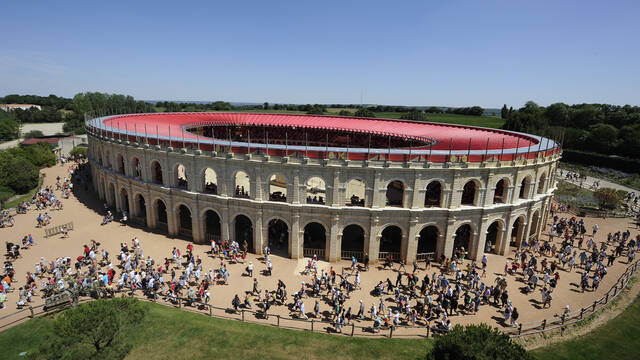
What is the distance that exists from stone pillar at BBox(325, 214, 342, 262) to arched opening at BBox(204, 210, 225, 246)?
32.2ft

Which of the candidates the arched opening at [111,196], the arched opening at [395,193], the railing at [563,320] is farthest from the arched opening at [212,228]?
the railing at [563,320]

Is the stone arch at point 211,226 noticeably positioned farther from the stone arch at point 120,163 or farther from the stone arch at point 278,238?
the stone arch at point 120,163

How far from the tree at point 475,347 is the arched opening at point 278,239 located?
19.3 metres

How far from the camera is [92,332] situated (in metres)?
15.8

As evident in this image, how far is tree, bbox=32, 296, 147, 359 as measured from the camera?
14.9m

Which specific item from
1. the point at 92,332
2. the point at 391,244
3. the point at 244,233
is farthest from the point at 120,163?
the point at 391,244

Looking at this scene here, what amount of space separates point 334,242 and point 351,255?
2561 millimetres

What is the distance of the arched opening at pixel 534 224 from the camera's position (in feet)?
124

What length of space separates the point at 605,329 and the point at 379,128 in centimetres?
4264

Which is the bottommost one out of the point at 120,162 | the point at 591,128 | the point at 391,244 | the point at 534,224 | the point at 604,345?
the point at 604,345

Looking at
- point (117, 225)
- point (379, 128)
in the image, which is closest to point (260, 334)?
point (117, 225)

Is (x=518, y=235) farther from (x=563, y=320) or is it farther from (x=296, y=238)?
(x=296, y=238)

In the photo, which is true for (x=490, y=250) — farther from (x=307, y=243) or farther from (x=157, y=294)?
(x=157, y=294)

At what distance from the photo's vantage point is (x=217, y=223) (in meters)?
39.5
